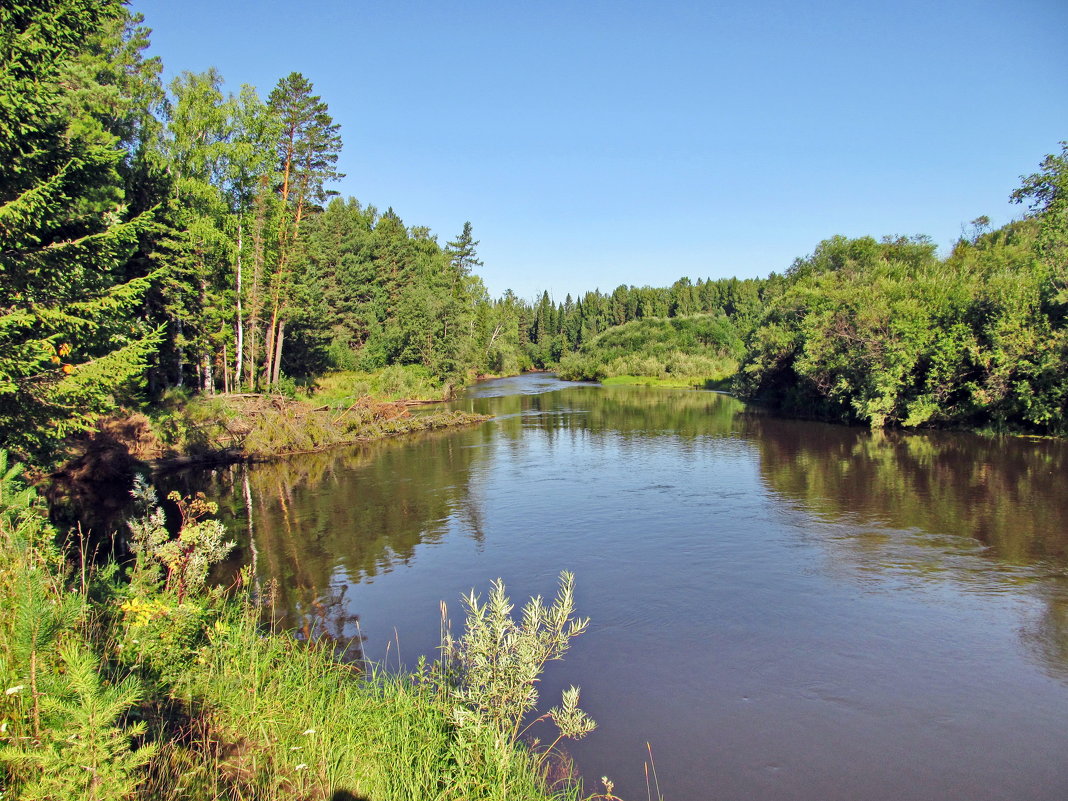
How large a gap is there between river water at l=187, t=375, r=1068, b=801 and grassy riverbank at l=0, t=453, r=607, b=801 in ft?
6.24

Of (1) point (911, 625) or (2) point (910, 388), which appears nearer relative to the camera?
(1) point (911, 625)

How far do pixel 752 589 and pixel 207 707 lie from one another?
29.7 feet

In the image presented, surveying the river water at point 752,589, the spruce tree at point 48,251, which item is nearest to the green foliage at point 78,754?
the river water at point 752,589

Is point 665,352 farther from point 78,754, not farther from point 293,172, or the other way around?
point 78,754

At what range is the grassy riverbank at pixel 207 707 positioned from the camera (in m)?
3.44

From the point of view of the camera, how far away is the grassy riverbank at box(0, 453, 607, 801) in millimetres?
3441

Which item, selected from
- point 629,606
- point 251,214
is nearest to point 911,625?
point 629,606

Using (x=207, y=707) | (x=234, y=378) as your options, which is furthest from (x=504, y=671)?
(x=234, y=378)

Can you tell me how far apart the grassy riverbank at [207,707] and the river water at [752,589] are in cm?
190

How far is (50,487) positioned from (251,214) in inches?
673

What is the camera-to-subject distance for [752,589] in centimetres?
1135

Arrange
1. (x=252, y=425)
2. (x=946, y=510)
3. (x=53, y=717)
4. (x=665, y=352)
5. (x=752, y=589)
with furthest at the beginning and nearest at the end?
(x=665, y=352) < (x=252, y=425) < (x=946, y=510) < (x=752, y=589) < (x=53, y=717)

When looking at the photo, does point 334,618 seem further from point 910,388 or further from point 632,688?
point 910,388

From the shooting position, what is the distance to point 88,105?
1922cm
